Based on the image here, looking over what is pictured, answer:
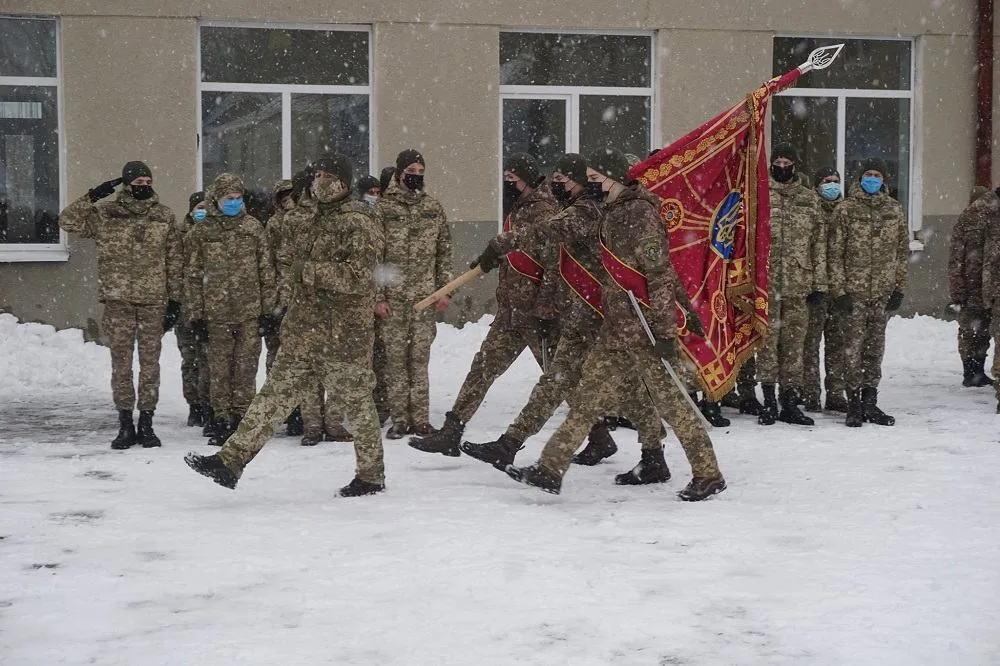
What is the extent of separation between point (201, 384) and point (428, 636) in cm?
525

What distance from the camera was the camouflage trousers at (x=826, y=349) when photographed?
10328 mm

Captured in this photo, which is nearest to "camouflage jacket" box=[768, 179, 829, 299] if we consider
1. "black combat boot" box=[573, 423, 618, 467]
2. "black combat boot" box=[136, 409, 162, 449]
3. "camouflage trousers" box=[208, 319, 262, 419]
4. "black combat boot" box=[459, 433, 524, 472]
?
"black combat boot" box=[573, 423, 618, 467]

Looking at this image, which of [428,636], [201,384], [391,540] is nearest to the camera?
[428,636]

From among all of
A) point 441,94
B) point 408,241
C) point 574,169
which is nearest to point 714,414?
point 408,241

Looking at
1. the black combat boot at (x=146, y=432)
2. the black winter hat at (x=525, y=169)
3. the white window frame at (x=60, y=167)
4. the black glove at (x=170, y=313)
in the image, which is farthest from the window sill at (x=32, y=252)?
the black winter hat at (x=525, y=169)

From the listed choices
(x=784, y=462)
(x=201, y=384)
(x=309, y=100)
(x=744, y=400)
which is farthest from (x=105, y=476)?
(x=309, y=100)

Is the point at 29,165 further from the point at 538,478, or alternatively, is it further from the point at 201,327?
the point at 538,478

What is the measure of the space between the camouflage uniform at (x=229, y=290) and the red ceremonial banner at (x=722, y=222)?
2.82 metres

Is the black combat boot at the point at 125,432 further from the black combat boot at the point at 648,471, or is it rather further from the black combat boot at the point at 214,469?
the black combat boot at the point at 648,471

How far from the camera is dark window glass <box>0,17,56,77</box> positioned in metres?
13.2

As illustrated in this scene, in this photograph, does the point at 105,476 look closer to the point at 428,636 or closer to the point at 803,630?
the point at 428,636

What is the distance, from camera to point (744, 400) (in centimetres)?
1045

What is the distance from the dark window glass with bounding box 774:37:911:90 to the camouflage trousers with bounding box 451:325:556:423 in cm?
832

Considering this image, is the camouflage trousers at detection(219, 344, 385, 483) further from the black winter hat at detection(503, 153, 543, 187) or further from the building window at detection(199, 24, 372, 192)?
the building window at detection(199, 24, 372, 192)
